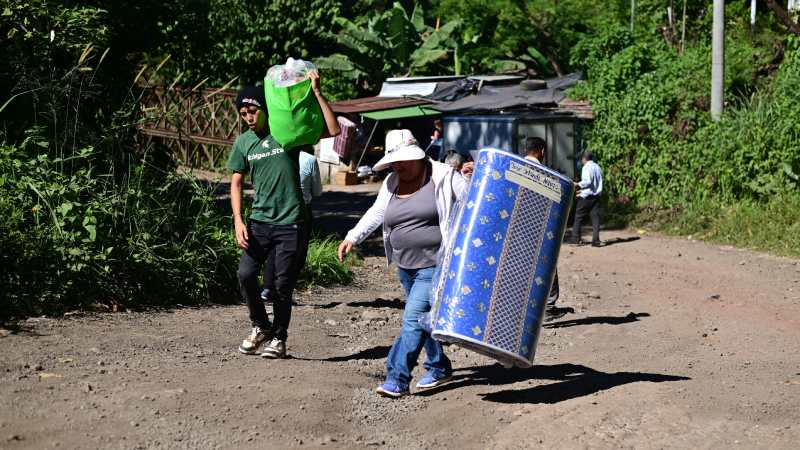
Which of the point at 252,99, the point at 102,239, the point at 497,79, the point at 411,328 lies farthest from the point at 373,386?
the point at 497,79

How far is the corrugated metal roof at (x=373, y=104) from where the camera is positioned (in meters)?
23.9

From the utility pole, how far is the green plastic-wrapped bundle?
12156mm

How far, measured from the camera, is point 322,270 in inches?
462

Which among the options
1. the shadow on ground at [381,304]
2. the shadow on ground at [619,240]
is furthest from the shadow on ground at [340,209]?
the shadow on ground at [381,304]

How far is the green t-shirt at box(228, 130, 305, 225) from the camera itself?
732cm

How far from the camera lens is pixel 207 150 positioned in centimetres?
2683

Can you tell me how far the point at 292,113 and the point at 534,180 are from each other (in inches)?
69.1

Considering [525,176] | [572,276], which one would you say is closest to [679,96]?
[572,276]

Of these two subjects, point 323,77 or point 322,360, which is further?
point 323,77

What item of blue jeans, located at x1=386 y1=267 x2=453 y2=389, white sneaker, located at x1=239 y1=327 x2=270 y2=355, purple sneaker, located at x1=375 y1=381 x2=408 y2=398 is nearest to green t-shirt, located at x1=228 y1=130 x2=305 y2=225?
white sneaker, located at x1=239 y1=327 x2=270 y2=355

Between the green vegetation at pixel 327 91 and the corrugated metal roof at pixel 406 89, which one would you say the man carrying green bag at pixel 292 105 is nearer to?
the green vegetation at pixel 327 91

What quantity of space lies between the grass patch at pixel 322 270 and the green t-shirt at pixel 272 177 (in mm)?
3972

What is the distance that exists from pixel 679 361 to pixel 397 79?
62.7ft

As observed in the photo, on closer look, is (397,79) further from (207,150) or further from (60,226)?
(60,226)
